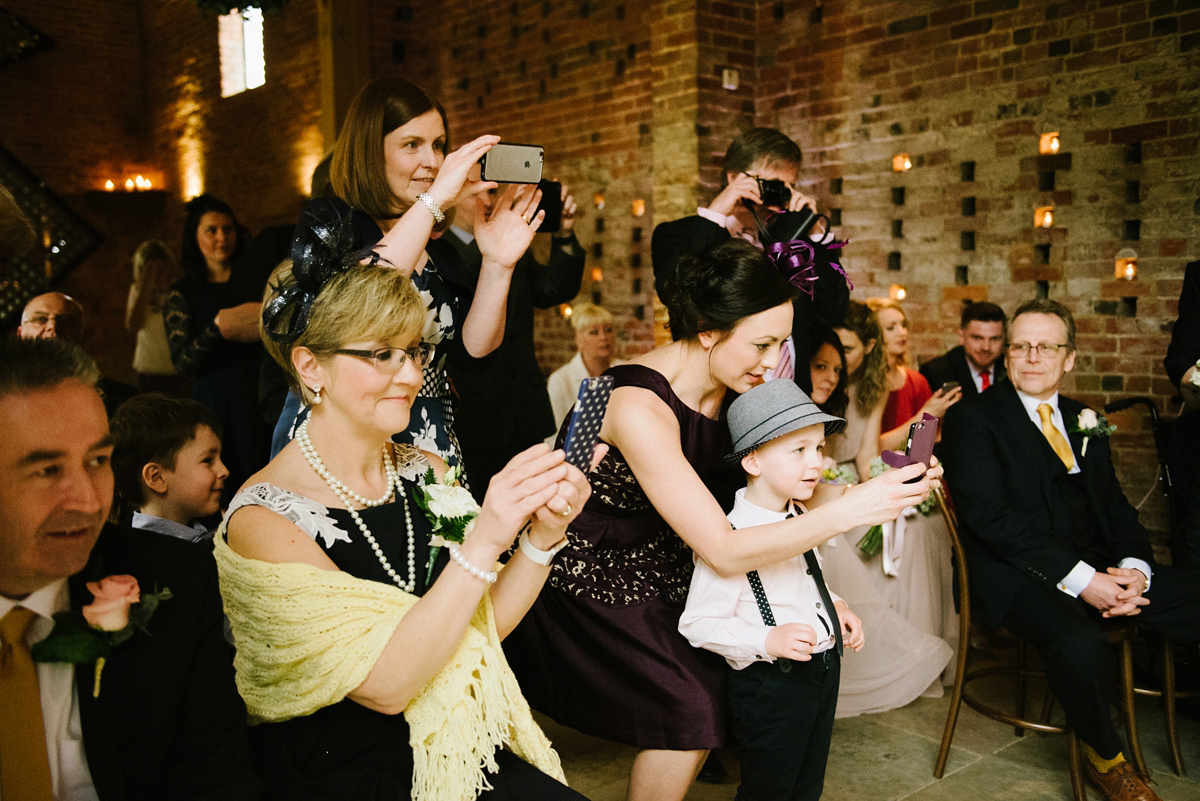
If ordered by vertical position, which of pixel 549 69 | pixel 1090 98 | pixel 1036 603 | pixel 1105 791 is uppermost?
pixel 549 69

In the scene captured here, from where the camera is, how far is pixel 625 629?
6.98 feet

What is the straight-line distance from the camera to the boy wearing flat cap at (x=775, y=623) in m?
2.00

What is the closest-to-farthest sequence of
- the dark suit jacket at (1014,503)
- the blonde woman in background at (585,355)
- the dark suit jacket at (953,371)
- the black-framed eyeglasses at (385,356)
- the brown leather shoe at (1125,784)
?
the black-framed eyeglasses at (385,356)
the brown leather shoe at (1125,784)
the dark suit jacket at (1014,503)
the dark suit jacket at (953,371)
the blonde woman in background at (585,355)

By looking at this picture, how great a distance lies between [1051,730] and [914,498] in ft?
4.31

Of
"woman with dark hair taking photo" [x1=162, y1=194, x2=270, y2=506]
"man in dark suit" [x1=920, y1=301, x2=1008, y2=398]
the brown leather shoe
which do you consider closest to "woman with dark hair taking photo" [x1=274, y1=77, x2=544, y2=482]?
"woman with dark hair taking photo" [x1=162, y1=194, x2=270, y2=506]

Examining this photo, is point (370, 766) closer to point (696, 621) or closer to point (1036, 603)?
point (696, 621)

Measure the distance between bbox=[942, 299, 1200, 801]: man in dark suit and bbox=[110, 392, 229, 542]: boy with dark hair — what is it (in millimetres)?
2139

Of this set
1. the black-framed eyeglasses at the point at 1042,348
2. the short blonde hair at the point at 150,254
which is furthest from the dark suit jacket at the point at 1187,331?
the short blonde hair at the point at 150,254

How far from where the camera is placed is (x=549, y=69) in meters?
6.71

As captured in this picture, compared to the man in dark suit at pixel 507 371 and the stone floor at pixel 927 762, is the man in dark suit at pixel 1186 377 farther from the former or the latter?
the man in dark suit at pixel 507 371

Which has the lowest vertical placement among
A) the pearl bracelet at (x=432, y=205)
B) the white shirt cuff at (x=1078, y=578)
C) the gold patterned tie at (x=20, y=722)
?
the white shirt cuff at (x=1078, y=578)

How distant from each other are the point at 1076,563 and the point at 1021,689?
0.65 metres

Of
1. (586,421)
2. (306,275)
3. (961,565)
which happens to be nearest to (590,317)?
(961,565)

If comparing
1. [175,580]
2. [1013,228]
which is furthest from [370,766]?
[1013,228]
